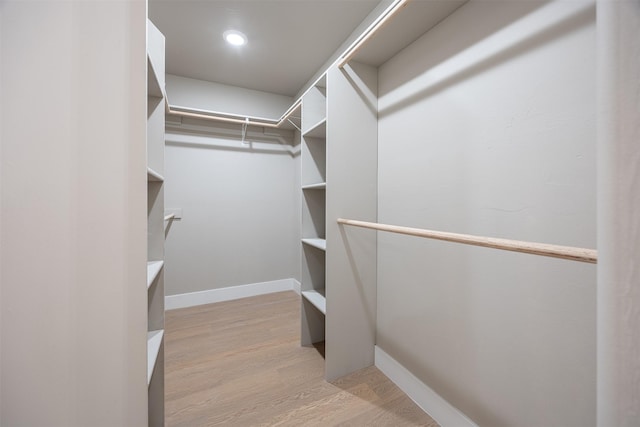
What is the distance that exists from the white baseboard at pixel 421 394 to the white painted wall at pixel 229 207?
1692 mm

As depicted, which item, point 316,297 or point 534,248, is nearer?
point 534,248

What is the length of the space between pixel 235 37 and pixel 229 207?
1.65 metres

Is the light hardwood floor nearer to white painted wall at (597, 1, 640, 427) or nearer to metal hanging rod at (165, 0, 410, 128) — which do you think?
white painted wall at (597, 1, 640, 427)

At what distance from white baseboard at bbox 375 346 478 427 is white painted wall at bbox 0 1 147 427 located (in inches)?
51.8

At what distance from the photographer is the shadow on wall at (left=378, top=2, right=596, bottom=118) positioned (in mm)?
854

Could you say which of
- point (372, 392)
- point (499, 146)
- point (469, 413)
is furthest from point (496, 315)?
point (372, 392)

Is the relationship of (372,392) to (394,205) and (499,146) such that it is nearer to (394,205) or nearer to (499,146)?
(394,205)

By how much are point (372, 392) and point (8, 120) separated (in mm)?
1889

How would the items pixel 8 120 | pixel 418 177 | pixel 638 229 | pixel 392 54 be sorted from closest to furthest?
pixel 638 229, pixel 8 120, pixel 418 177, pixel 392 54

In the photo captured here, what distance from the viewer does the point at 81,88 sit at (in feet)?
2.12

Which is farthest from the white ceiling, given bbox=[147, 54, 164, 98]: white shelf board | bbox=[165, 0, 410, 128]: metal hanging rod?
bbox=[147, 54, 164, 98]: white shelf board

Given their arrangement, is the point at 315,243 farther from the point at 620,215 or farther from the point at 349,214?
the point at 620,215

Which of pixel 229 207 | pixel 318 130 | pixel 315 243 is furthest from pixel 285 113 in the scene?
pixel 315 243

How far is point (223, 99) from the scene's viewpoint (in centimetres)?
274
